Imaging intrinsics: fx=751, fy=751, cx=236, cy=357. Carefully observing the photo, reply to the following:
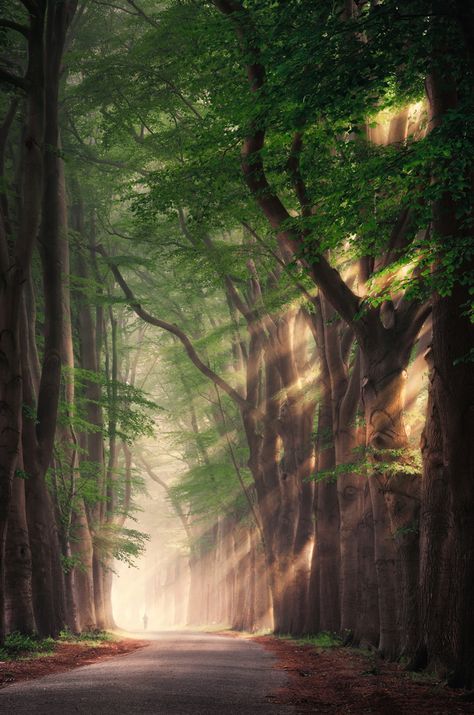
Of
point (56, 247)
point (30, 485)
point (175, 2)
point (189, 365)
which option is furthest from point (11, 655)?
point (189, 365)

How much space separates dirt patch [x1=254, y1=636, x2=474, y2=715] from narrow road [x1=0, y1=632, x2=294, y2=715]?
316 millimetres

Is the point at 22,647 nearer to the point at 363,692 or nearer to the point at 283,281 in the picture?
the point at 363,692

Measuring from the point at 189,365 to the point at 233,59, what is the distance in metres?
17.9

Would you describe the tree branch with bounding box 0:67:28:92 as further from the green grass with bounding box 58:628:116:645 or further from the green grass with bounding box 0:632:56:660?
the green grass with bounding box 58:628:116:645

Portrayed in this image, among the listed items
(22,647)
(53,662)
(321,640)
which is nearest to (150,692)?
(53,662)

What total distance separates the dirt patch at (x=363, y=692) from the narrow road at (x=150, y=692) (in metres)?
0.32

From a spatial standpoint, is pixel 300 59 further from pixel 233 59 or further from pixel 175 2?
pixel 175 2

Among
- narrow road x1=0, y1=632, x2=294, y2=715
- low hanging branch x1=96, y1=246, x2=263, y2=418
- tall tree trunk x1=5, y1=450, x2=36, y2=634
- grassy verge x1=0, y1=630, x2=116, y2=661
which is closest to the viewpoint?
narrow road x1=0, y1=632, x2=294, y2=715

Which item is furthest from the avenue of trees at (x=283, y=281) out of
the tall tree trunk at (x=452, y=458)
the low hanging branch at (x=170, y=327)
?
the low hanging branch at (x=170, y=327)

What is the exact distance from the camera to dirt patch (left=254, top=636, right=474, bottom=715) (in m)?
6.51

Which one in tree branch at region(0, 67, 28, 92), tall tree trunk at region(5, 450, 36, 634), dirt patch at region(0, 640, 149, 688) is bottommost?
dirt patch at region(0, 640, 149, 688)

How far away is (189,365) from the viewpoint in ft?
90.4

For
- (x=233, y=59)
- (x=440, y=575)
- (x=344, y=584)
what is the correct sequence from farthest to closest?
1. (x=344, y=584)
2. (x=233, y=59)
3. (x=440, y=575)

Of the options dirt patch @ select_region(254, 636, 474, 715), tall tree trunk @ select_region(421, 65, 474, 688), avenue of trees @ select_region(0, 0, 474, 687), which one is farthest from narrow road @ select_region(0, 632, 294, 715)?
avenue of trees @ select_region(0, 0, 474, 687)
